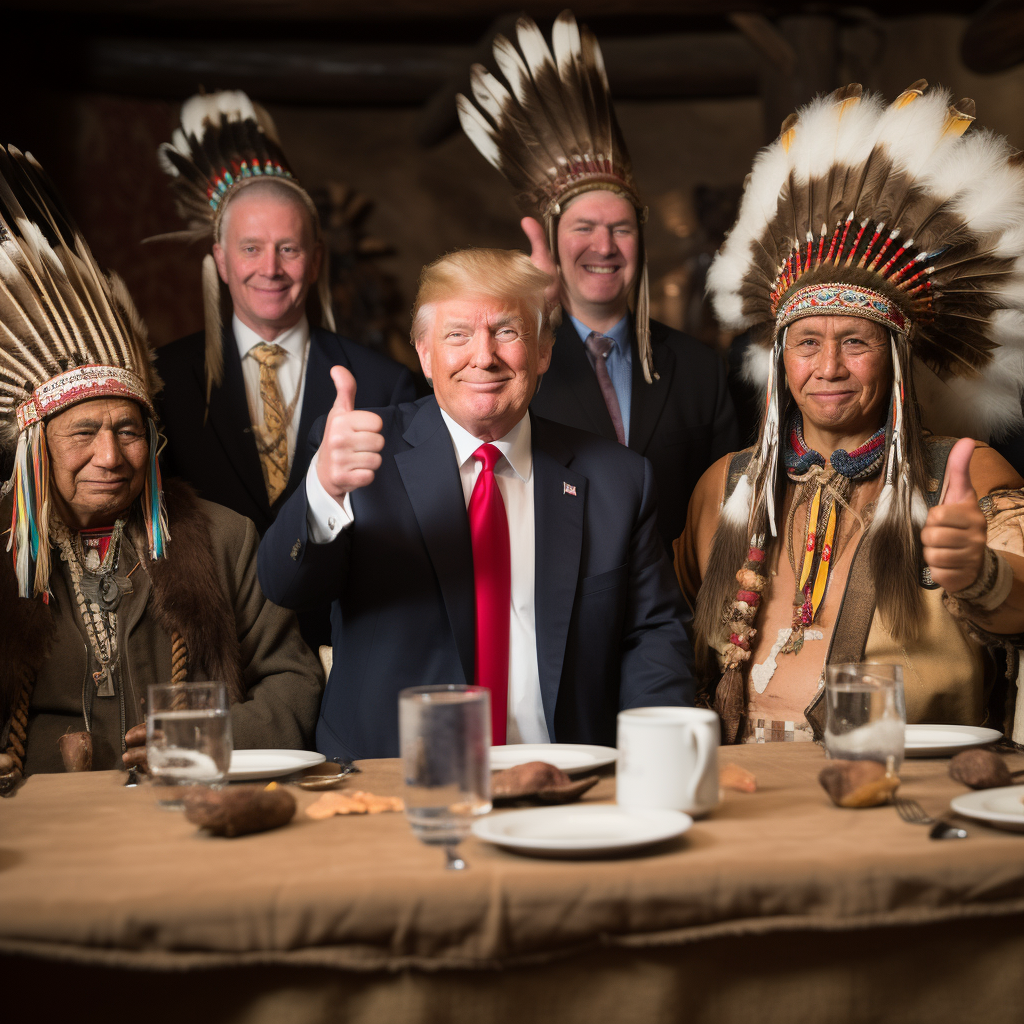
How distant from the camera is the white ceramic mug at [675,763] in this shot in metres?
1.28

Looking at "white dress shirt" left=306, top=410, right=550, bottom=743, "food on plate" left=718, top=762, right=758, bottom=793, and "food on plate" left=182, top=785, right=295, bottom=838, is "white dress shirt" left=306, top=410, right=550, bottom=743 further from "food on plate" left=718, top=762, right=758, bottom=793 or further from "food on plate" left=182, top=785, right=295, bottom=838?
"food on plate" left=182, top=785, right=295, bottom=838

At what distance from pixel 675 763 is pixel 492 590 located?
3.06 ft

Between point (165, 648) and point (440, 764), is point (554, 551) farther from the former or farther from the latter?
point (440, 764)

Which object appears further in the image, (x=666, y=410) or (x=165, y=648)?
(x=666, y=410)

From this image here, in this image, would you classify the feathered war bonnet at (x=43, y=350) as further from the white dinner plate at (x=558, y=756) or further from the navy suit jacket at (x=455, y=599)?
the white dinner plate at (x=558, y=756)

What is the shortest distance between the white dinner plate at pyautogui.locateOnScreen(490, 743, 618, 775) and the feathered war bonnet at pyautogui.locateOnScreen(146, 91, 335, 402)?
2072 mm

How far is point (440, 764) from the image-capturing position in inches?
46.7

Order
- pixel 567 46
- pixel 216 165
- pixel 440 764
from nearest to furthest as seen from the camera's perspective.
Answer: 1. pixel 440 764
2. pixel 567 46
3. pixel 216 165

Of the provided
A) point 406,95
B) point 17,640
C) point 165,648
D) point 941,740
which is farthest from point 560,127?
point 406,95

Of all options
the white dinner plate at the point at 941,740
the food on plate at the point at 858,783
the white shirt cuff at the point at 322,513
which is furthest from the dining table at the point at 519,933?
the white shirt cuff at the point at 322,513

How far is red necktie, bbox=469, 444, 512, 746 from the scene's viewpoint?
7.06 ft

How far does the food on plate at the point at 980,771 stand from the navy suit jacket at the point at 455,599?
703mm

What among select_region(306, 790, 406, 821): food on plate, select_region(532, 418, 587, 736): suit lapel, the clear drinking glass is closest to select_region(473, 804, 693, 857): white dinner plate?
select_region(306, 790, 406, 821): food on plate

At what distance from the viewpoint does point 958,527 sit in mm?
1783
